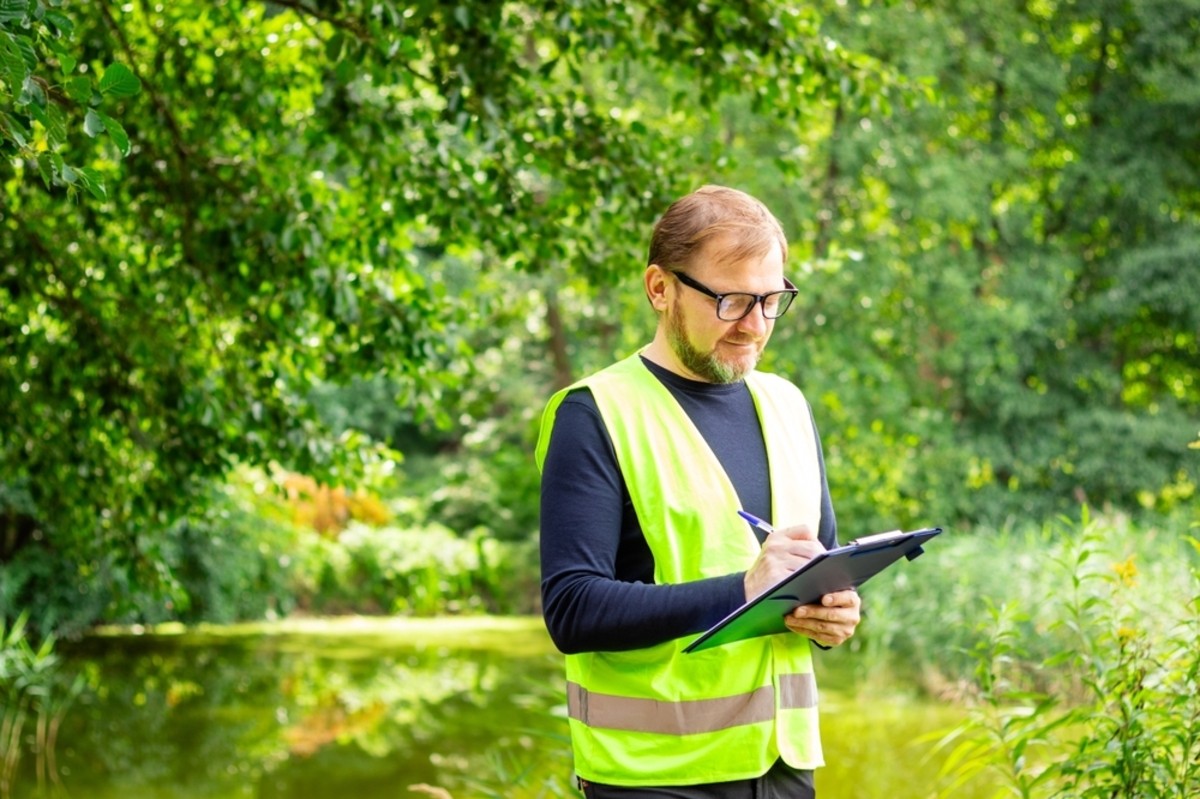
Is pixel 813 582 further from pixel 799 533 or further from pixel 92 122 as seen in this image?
pixel 92 122

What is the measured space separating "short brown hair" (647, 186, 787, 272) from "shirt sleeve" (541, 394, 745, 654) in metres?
0.28

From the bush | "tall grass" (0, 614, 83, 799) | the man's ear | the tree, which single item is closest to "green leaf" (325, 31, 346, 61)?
the tree

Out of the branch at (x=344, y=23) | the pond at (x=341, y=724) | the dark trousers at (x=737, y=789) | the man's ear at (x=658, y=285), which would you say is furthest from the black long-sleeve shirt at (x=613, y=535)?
the pond at (x=341, y=724)

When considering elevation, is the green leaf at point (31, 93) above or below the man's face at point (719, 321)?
above

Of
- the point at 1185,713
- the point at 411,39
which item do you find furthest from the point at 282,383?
the point at 1185,713

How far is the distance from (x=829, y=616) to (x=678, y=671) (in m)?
0.25

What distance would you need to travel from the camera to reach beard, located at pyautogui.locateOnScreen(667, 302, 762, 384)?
2172mm

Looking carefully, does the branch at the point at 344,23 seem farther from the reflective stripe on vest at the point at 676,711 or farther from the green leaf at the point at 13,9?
the reflective stripe on vest at the point at 676,711

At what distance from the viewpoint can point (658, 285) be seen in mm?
2207

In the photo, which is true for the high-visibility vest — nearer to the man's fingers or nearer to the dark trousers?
the dark trousers

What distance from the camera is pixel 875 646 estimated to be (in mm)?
11195

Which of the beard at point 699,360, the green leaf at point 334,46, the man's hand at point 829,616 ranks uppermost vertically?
the green leaf at point 334,46

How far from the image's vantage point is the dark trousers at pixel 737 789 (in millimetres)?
2023

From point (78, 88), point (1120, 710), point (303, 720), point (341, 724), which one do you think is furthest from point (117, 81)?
point (303, 720)
